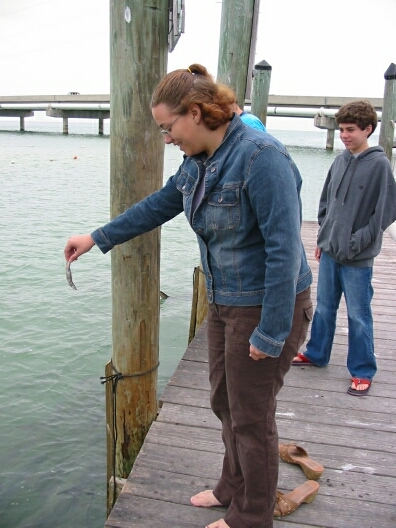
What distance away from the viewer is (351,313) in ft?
12.5

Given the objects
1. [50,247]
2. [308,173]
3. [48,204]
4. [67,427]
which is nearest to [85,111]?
[308,173]

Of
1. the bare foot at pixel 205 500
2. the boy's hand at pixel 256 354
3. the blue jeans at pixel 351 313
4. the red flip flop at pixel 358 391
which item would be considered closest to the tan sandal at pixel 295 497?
the bare foot at pixel 205 500

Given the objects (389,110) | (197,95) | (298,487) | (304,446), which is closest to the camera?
(197,95)

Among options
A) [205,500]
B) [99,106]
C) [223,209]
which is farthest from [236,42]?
[99,106]

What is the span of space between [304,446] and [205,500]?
2.62 feet

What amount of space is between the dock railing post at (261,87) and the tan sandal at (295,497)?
6456 mm

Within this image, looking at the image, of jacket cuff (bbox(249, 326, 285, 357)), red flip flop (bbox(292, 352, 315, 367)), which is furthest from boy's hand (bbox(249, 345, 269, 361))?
red flip flop (bbox(292, 352, 315, 367))

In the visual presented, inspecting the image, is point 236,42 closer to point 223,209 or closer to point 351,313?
point 351,313

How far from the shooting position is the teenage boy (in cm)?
354

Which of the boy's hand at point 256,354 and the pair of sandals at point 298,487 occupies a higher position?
the boy's hand at point 256,354

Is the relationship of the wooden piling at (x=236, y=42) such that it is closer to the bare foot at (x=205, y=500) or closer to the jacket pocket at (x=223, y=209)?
the jacket pocket at (x=223, y=209)

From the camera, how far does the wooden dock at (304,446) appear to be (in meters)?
2.64

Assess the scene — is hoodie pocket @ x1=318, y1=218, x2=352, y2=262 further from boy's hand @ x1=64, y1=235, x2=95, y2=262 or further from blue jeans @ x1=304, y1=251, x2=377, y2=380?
boy's hand @ x1=64, y1=235, x2=95, y2=262

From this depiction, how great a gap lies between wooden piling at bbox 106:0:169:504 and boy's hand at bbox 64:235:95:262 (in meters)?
0.53
